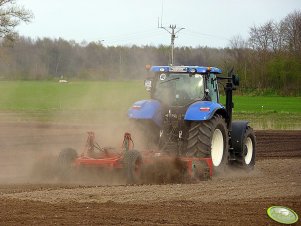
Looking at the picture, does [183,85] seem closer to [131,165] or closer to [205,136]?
[205,136]

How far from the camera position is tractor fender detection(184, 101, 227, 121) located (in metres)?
12.6

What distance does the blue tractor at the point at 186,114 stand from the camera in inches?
503

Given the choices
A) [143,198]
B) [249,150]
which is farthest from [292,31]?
[143,198]

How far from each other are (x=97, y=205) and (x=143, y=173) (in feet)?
10.2

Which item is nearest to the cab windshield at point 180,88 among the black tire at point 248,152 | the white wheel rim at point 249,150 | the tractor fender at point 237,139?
the tractor fender at point 237,139

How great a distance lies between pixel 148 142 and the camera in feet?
43.5

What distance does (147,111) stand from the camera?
13023 millimetres

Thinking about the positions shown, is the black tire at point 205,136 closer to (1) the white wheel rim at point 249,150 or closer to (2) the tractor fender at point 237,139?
(2) the tractor fender at point 237,139

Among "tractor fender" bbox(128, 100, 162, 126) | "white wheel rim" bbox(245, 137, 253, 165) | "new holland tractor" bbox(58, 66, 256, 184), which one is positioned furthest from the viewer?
"white wheel rim" bbox(245, 137, 253, 165)

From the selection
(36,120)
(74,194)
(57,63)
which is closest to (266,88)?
(36,120)

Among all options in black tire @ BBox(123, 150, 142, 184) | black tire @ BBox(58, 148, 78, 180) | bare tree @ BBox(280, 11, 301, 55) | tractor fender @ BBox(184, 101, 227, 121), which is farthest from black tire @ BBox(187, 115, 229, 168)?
bare tree @ BBox(280, 11, 301, 55)

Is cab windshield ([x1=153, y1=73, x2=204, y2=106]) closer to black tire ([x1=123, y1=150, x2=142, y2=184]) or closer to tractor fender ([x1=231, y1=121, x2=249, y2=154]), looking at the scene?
tractor fender ([x1=231, y1=121, x2=249, y2=154])

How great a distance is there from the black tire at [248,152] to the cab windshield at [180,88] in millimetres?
1830

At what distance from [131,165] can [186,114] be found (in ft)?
5.75
